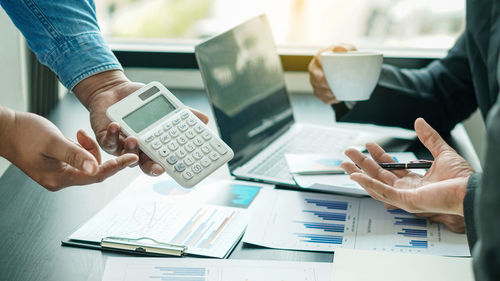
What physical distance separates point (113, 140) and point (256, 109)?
0.35 m

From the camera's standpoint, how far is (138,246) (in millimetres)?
637

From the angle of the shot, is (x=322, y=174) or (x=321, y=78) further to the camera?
(x=321, y=78)

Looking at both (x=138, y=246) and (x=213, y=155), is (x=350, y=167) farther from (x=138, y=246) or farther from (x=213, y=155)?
(x=138, y=246)

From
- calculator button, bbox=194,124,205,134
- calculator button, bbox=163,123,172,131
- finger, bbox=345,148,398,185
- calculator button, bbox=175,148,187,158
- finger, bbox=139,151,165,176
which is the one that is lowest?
finger, bbox=139,151,165,176

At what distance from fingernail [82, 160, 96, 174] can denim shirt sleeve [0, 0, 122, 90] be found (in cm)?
27

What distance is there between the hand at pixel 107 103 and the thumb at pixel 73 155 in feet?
0.34

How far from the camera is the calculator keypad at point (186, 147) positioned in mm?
692

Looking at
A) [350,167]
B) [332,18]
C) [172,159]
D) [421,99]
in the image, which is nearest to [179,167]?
[172,159]

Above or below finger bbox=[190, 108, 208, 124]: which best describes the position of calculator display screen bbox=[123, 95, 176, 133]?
below

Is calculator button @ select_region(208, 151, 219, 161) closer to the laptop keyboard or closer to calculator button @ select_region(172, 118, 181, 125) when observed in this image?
calculator button @ select_region(172, 118, 181, 125)

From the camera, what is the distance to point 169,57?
147 cm

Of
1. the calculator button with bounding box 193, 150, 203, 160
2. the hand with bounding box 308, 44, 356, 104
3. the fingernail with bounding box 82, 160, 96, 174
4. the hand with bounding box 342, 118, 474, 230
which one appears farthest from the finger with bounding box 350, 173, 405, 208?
the hand with bounding box 308, 44, 356, 104

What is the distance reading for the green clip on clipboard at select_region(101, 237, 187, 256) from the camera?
64cm

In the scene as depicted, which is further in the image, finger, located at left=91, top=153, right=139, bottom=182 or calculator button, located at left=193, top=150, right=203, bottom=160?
calculator button, located at left=193, top=150, right=203, bottom=160
